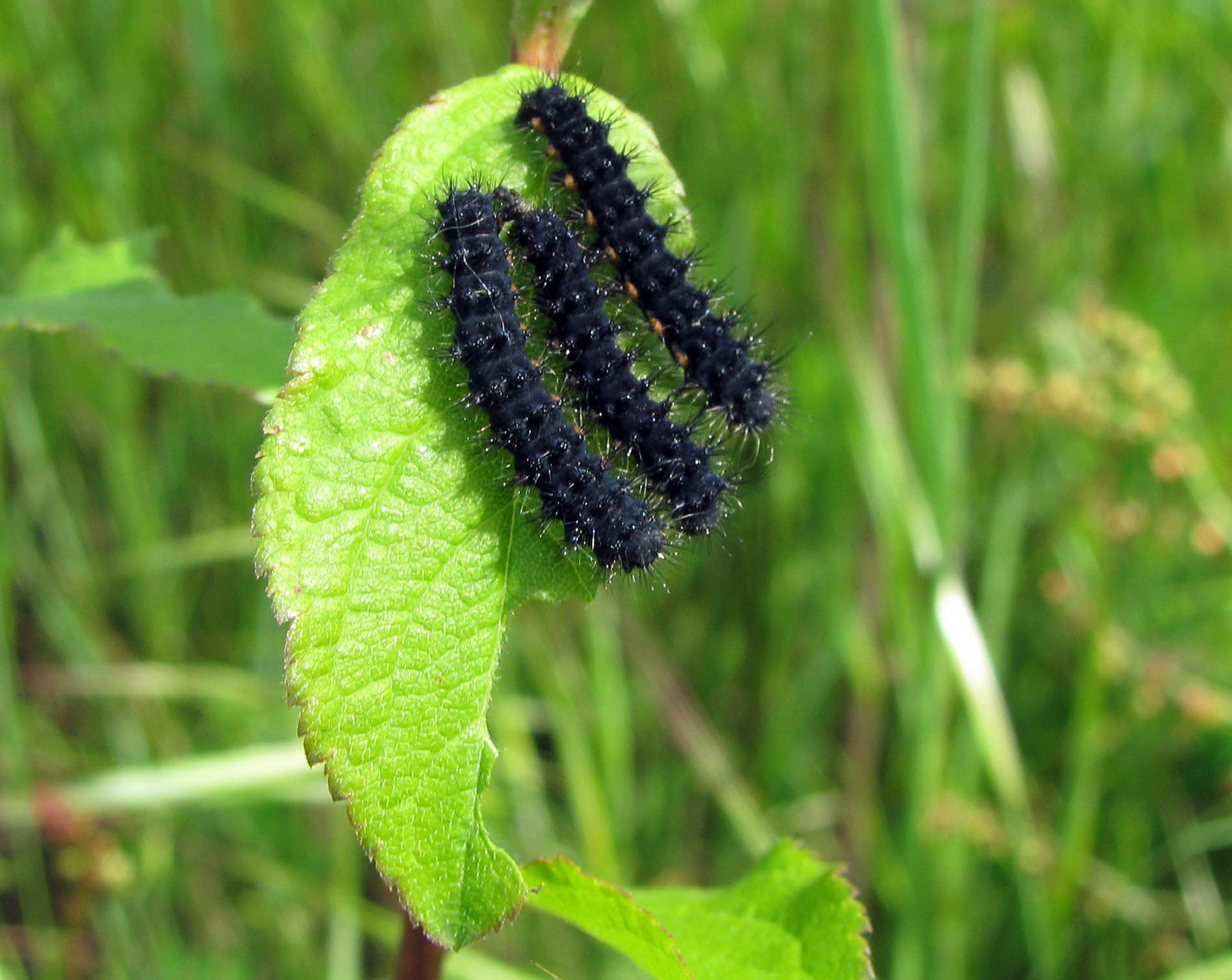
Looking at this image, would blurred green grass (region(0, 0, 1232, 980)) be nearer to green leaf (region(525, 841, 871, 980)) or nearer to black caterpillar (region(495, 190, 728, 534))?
black caterpillar (region(495, 190, 728, 534))

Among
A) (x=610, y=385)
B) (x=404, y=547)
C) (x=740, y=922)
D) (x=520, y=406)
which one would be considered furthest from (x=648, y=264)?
(x=740, y=922)

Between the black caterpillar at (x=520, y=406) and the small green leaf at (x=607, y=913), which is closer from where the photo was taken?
the small green leaf at (x=607, y=913)

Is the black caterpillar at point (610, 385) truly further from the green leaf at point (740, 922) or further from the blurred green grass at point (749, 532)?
the blurred green grass at point (749, 532)

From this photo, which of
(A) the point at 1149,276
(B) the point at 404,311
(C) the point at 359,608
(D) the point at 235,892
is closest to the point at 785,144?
(A) the point at 1149,276

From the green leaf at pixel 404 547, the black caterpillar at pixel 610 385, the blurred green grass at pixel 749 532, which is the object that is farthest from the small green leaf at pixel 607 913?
the blurred green grass at pixel 749 532

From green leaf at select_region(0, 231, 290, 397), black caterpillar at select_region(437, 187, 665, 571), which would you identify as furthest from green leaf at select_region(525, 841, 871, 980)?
green leaf at select_region(0, 231, 290, 397)
